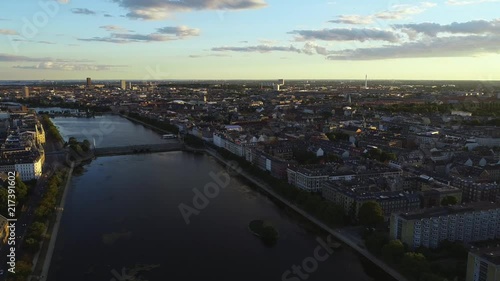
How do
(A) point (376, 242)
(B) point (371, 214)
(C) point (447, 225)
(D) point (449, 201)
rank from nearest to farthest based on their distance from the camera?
(A) point (376, 242)
(C) point (447, 225)
(B) point (371, 214)
(D) point (449, 201)

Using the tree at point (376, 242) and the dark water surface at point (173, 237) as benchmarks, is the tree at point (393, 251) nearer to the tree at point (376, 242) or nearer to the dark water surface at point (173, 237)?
the tree at point (376, 242)

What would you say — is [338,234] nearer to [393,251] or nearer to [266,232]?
[266,232]

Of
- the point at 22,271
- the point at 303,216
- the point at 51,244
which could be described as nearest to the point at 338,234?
the point at 303,216

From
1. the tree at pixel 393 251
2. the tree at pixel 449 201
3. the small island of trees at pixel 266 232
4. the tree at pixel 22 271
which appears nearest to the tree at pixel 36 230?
the tree at pixel 22 271

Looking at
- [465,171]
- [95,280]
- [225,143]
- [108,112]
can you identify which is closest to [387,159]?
[465,171]

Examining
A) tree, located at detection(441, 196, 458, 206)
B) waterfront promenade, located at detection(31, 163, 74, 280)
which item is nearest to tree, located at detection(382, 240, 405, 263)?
tree, located at detection(441, 196, 458, 206)

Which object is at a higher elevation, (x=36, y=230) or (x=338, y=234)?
(x=36, y=230)
